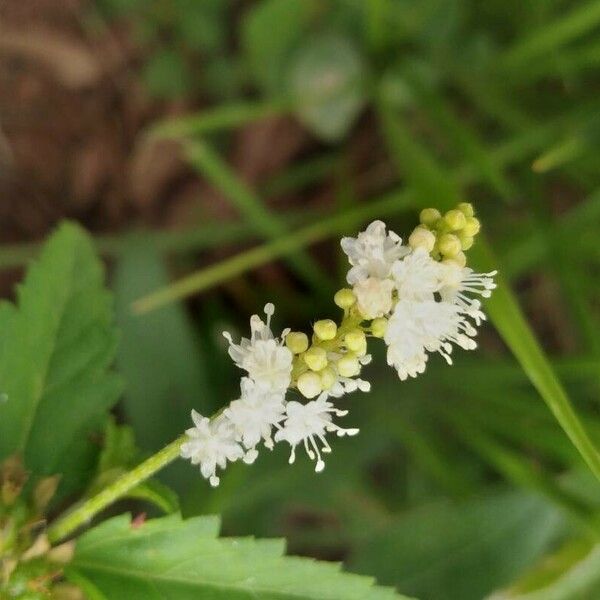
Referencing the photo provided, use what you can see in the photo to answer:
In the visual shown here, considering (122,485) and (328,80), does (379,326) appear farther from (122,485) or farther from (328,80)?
(328,80)

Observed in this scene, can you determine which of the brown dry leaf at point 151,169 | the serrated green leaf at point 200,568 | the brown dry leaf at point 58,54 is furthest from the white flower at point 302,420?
the brown dry leaf at point 58,54

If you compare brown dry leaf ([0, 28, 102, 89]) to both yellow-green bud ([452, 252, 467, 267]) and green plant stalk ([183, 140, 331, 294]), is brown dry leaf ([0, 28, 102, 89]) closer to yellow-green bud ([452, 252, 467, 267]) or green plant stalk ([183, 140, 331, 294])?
green plant stalk ([183, 140, 331, 294])

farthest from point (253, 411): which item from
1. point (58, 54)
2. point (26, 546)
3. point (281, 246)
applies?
point (58, 54)

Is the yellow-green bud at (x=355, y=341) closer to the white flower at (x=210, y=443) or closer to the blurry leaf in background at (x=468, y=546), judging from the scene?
the white flower at (x=210, y=443)

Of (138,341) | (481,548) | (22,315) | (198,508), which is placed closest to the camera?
(22,315)

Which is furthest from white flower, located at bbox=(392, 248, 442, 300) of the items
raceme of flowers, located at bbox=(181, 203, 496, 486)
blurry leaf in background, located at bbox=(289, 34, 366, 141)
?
blurry leaf in background, located at bbox=(289, 34, 366, 141)

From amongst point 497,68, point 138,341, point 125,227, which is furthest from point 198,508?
point 497,68

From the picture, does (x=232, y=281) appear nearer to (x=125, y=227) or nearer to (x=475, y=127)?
(x=125, y=227)
